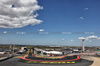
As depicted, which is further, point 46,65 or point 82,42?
point 82,42

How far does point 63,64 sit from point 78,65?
134 inches

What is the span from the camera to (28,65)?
70.5ft

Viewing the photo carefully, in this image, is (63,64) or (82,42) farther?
(82,42)

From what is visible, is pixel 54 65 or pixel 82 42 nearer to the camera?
pixel 54 65

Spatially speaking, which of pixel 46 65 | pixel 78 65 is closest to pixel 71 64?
pixel 78 65

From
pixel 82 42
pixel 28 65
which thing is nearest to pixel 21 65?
pixel 28 65

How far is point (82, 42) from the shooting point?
3063 inches

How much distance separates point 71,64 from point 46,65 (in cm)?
591

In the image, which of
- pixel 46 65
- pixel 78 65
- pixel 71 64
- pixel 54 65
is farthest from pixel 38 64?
pixel 78 65

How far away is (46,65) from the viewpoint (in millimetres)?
21625

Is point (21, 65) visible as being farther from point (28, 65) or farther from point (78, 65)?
point (78, 65)

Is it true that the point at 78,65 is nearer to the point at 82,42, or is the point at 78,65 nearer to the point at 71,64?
the point at 71,64

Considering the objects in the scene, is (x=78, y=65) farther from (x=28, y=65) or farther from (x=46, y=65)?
(x=28, y=65)

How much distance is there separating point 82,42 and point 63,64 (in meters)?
60.0
